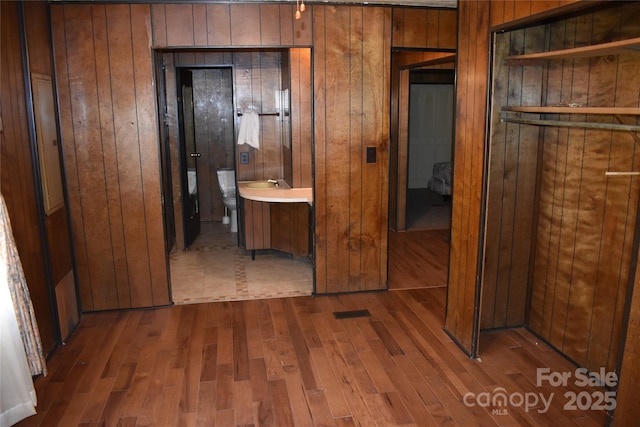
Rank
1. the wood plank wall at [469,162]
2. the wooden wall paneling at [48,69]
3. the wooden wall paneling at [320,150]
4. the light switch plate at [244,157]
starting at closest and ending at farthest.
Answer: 1. the wood plank wall at [469,162]
2. the wooden wall paneling at [48,69]
3. the wooden wall paneling at [320,150]
4. the light switch plate at [244,157]

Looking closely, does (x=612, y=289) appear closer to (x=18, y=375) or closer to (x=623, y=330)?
(x=623, y=330)

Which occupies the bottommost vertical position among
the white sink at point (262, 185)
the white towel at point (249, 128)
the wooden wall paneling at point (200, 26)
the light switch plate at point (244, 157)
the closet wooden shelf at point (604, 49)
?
the white sink at point (262, 185)

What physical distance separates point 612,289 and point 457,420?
1175 mm

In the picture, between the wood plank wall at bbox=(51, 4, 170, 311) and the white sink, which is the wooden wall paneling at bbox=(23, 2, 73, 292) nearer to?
the wood plank wall at bbox=(51, 4, 170, 311)

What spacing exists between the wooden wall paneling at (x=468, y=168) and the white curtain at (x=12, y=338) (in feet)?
8.47

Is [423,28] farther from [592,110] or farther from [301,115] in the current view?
[592,110]

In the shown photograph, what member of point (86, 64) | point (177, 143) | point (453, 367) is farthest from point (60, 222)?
point (453, 367)

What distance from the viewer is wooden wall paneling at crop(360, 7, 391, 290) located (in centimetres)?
405

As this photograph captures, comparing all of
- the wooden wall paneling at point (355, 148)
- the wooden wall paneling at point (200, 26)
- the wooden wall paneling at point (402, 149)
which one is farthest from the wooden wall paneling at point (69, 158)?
the wooden wall paneling at point (402, 149)

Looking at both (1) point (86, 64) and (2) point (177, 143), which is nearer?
(1) point (86, 64)

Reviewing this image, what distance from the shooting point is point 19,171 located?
3.02 meters

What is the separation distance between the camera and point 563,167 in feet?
10.6

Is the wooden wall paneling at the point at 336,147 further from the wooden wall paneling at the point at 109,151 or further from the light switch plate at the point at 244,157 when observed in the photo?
the wooden wall paneling at the point at 109,151

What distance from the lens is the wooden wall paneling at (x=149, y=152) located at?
3736mm
